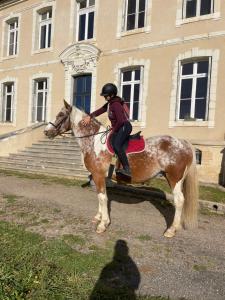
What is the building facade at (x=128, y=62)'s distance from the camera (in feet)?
37.1

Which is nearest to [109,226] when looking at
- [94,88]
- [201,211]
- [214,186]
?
[201,211]

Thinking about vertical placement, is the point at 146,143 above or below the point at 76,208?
above

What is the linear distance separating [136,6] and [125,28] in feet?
3.26

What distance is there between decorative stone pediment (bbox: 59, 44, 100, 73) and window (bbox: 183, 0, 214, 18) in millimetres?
4301

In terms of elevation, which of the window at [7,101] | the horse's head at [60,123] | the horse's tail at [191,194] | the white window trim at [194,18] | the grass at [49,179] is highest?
the white window trim at [194,18]

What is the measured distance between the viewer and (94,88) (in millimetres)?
14773

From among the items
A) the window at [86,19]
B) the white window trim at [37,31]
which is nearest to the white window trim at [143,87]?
the window at [86,19]

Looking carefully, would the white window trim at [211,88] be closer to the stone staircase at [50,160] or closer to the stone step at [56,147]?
the stone staircase at [50,160]

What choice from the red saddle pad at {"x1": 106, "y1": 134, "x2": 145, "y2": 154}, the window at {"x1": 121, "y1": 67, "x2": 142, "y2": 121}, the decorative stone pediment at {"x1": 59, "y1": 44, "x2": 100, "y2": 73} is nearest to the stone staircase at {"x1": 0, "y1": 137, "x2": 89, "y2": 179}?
the window at {"x1": 121, "y1": 67, "x2": 142, "y2": 121}

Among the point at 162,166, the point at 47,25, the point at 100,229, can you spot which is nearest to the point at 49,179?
the point at 100,229

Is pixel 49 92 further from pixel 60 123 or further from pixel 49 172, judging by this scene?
pixel 60 123

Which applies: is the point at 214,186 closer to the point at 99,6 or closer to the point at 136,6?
the point at 136,6

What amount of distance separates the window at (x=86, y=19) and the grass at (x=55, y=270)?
12433mm

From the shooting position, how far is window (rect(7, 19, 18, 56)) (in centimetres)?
1886
